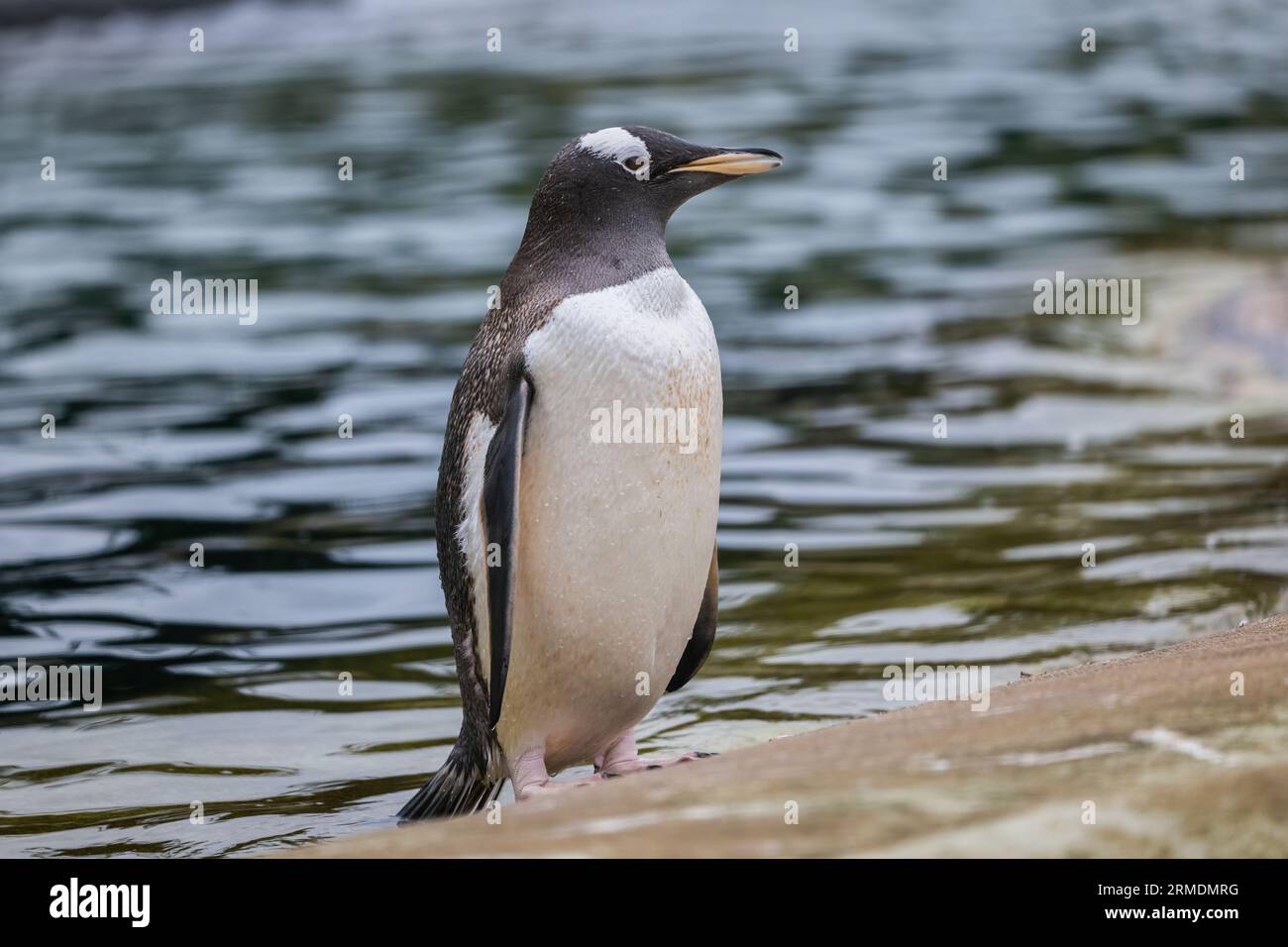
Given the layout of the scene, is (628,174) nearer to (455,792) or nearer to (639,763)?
(639,763)

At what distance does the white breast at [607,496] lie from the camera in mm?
4012

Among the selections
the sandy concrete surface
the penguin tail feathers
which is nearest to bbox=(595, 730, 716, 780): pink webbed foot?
the penguin tail feathers

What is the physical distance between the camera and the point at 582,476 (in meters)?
4.06

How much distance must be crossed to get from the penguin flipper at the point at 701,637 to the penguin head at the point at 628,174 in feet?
2.82

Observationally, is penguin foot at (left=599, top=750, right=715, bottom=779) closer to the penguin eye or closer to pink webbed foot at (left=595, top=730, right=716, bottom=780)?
pink webbed foot at (left=595, top=730, right=716, bottom=780)

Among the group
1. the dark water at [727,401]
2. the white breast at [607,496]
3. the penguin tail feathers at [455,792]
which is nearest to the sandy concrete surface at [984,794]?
the white breast at [607,496]

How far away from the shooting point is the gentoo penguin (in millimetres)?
4016

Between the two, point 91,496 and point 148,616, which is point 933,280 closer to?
point 91,496

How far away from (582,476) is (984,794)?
148 cm

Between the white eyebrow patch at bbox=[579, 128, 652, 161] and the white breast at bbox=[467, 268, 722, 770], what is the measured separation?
284 mm

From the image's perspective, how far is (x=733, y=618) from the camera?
19.8ft

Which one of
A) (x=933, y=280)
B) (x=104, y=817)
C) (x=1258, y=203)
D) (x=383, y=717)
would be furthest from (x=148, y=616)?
(x=1258, y=203)

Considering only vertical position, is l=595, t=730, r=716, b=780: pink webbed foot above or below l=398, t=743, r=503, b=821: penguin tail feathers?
above
